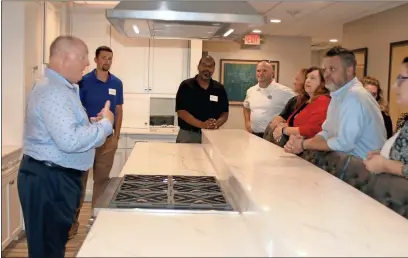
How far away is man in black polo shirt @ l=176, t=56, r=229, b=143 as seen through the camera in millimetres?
4848

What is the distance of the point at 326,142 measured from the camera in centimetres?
296

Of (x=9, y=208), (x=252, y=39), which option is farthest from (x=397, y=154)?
(x=252, y=39)

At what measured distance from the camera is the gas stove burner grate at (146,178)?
2.58 m

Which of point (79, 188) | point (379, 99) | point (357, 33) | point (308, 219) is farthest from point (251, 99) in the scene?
point (308, 219)

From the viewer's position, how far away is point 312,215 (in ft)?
5.35

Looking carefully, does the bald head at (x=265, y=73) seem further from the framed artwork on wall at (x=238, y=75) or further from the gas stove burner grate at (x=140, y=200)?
the framed artwork on wall at (x=238, y=75)

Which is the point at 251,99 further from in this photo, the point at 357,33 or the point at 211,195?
the point at 211,195

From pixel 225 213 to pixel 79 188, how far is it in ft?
3.54

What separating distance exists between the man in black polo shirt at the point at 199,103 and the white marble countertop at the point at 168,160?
0.74m

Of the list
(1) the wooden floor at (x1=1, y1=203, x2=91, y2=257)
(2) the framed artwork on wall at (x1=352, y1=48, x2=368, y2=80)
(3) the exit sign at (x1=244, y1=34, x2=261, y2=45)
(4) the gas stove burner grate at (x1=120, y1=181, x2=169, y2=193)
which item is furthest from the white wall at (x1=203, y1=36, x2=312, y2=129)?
(4) the gas stove burner grate at (x1=120, y1=181, x2=169, y2=193)

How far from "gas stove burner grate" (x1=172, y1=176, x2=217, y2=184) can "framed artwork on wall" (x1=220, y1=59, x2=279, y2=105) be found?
22.9 ft

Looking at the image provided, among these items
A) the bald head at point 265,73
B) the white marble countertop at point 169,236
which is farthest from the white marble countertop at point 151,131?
the white marble countertop at point 169,236

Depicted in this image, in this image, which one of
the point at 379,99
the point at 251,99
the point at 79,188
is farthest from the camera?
the point at 251,99

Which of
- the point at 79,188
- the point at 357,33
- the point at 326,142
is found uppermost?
the point at 357,33
